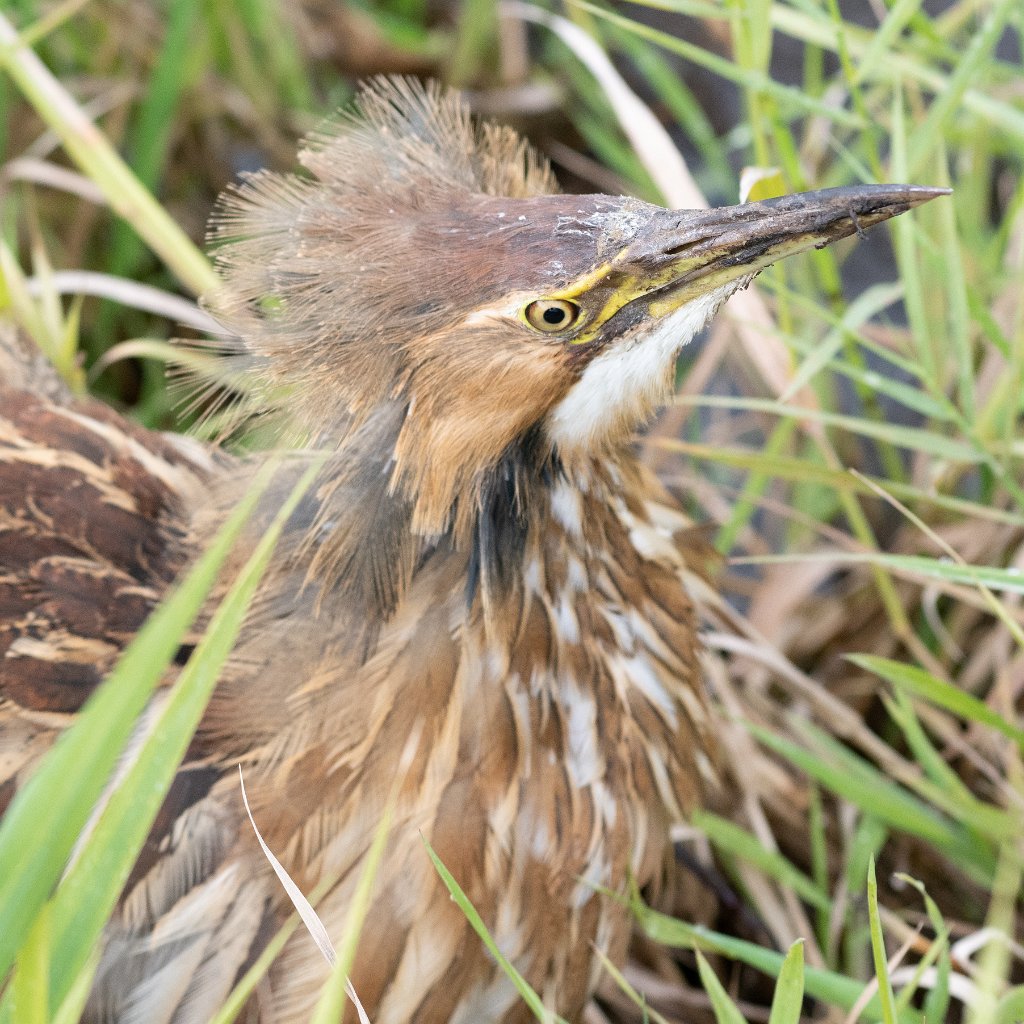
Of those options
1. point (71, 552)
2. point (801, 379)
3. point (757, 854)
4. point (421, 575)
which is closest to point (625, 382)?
point (421, 575)

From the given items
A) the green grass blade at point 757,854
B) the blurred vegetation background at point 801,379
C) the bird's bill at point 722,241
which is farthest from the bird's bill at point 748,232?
the green grass blade at point 757,854

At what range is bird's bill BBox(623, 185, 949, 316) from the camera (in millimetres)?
968

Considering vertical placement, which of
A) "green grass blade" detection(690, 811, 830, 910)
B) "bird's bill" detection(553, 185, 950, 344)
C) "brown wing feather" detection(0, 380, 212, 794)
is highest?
"bird's bill" detection(553, 185, 950, 344)

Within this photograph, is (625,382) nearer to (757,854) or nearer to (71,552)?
(71,552)

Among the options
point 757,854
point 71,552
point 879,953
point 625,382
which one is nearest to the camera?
point 879,953

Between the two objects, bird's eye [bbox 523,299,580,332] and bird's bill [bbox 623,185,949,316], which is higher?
bird's bill [bbox 623,185,949,316]

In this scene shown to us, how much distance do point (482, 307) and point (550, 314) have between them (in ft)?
0.15

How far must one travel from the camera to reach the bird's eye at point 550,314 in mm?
978

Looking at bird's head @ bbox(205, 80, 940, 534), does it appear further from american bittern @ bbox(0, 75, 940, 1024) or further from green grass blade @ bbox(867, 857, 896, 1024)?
green grass blade @ bbox(867, 857, 896, 1024)

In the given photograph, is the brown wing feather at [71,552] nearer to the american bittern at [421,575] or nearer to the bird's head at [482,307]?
the american bittern at [421,575]

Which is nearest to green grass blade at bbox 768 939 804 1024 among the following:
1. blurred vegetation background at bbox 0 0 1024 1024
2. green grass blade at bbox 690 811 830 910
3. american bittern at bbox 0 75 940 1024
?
blurred vegetation background at bbox 0 0 1024 1024

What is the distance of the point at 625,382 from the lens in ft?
3.36

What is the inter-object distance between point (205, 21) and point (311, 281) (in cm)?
128

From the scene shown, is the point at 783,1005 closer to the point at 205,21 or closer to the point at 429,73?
the point at 205,21
